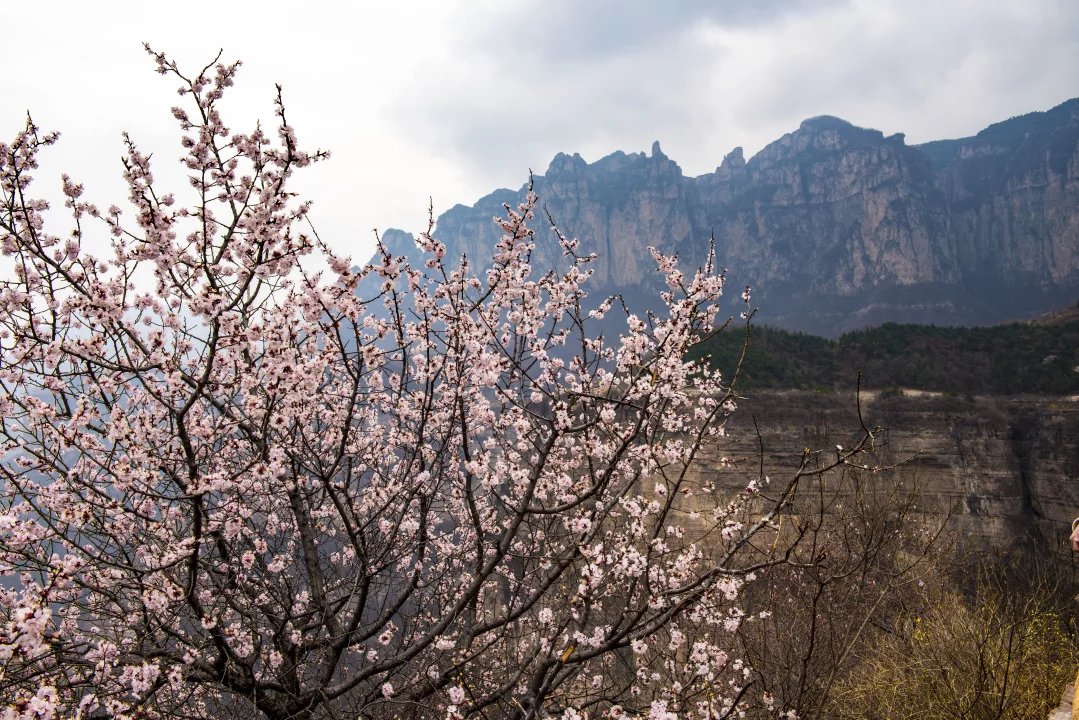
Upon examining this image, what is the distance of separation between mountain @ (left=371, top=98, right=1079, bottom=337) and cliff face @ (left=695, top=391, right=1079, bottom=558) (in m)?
80.6

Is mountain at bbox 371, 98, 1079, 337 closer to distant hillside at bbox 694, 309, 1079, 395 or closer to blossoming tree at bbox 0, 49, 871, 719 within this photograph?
distant hillside at bbox 694, 309, 1079, 395

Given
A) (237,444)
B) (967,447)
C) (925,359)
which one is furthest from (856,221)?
(237,444)

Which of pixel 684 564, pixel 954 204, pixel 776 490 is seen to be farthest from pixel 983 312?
pixel 684 564

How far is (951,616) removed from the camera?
421 inches

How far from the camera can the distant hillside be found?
1837 inches

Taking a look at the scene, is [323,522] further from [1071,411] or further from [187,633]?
[1071,411]

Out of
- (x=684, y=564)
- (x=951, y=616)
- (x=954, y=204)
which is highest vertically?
(x=954, y=204)

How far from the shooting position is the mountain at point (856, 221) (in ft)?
440

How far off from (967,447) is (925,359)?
39.8ft

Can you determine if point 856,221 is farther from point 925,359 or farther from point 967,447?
point 967,447

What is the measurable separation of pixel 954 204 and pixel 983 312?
1721 inches

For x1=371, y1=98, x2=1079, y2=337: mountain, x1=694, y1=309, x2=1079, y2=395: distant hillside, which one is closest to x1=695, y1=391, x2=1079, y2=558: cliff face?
x1=694, y1=309, x2=1079, y2=395: distant hillside

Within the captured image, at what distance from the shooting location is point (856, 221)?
154m

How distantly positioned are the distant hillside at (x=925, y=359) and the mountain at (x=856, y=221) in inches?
2737
